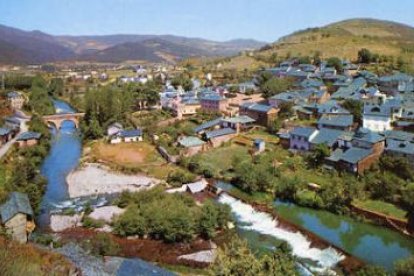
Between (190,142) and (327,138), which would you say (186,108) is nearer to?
(190,142)

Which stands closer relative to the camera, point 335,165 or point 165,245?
point 165,245

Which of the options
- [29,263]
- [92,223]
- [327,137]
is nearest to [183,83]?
[327,137]

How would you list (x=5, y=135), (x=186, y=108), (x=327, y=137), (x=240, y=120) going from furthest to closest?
(x=186, y=108)
(x=240, y=120)
(x=5, y=135)
(x=327, y=137)

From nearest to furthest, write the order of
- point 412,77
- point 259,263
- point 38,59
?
point 259,263 < point 412,77 < point 38,59

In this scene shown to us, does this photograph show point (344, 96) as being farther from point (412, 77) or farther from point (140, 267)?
point (140, 267)

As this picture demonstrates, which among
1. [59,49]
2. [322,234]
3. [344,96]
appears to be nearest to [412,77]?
[344,96]

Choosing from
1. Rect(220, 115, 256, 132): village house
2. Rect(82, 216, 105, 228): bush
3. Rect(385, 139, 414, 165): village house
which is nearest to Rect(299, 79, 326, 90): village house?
Rect(220, 115, 256, 132): village house
